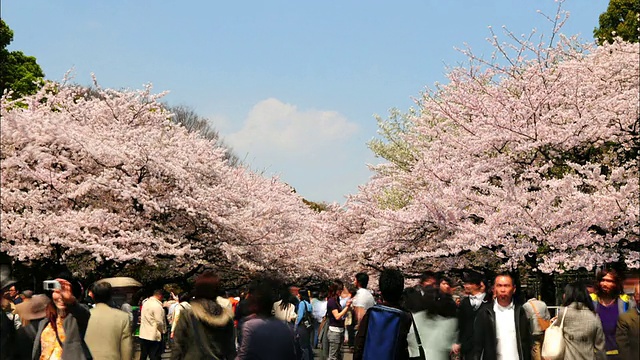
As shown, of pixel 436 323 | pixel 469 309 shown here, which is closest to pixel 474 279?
pixel 469 309

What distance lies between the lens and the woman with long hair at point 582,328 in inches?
353

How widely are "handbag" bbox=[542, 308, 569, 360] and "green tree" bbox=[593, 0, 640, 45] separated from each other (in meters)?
31.5

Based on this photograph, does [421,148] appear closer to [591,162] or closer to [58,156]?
[591,162]

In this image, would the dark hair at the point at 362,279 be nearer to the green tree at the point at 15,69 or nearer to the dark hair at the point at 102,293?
the dark hair at the point at 102,293

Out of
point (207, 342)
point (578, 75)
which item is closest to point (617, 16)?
point (578, 75)

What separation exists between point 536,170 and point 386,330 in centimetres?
1734

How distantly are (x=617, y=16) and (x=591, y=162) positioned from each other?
19381 millimetres

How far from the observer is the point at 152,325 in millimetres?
16031

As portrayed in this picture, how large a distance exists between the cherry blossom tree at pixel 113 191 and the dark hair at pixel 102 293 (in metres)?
16.6

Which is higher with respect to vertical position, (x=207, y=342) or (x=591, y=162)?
(x=591, y=162)

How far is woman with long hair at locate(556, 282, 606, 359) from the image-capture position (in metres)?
8.96

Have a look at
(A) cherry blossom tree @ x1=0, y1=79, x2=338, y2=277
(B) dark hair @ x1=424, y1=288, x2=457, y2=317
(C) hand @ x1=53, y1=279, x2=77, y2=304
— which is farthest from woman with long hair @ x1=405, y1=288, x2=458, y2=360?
(A) cherry blossom tree @ x1=0, y1=79, x2=338, y2=277

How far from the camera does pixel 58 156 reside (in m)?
25.6

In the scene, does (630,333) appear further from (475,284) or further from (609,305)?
(475,284)
